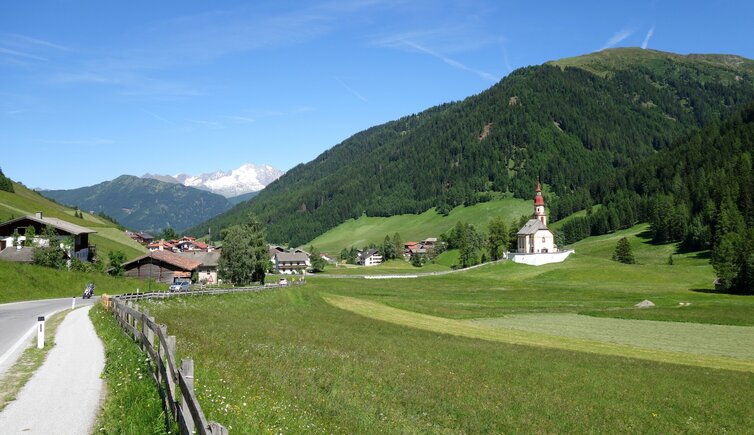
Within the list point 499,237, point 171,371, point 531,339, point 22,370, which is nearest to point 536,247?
point 499,237

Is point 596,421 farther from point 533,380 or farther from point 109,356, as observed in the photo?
point 109,356

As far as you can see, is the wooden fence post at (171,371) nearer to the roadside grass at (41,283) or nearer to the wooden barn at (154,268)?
the roadside grass at (41,283)

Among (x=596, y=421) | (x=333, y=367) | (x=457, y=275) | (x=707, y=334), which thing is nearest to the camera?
(x=596, y=421)

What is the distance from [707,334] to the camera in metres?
48.5

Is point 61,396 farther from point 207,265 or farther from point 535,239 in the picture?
point 535,239

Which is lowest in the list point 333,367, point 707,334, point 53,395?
point 707,334

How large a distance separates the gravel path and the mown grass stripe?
29.8 meters

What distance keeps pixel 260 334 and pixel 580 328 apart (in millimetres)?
32673

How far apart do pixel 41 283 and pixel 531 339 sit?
48.9 m

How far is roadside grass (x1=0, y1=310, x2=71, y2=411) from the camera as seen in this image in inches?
567

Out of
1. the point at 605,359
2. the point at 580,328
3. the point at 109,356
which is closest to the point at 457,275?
the point at 580,328

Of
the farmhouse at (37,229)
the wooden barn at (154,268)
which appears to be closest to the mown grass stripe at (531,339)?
the wooden barn at (154,268)

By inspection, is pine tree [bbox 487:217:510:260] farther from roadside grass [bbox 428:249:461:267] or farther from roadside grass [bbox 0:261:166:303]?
roadside grass [bbox 0:261:166:303]

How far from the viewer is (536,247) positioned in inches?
5910
